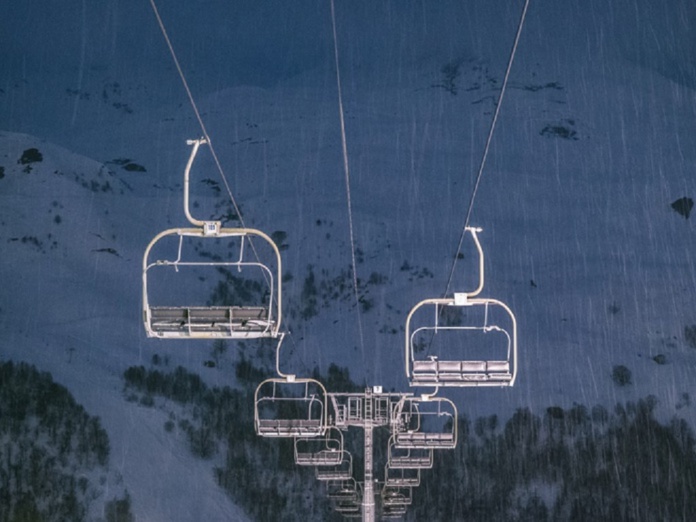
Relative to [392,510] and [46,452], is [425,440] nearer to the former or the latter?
[392,510]

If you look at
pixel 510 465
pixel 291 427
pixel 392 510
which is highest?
pixel 510 465

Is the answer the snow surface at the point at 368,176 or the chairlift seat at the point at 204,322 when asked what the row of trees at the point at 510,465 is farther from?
the chairlift seat at the point at 204,322

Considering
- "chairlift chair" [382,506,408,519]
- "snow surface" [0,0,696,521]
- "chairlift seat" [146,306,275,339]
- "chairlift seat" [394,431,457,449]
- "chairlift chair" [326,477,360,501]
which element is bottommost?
"chairlift chair" [382,506,408,519]

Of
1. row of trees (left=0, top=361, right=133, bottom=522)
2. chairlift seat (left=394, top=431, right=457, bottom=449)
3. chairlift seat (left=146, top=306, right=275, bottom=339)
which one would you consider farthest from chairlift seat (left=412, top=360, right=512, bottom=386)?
row of trees (left=0, top=361, right=133, bottom=522)

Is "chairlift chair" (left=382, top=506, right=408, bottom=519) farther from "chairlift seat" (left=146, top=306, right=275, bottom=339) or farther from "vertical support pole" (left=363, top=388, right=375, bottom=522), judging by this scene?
"chairlift seat" (left=146, top=306, right=275, bottom=339)

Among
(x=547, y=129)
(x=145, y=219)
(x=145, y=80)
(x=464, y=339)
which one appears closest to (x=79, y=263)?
(x=145, y=219)

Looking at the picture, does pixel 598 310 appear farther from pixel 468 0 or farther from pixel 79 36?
pixel 79 36

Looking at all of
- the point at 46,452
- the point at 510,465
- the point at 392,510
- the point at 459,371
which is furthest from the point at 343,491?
the point at 46,452

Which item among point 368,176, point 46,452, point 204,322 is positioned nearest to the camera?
point 204,322
